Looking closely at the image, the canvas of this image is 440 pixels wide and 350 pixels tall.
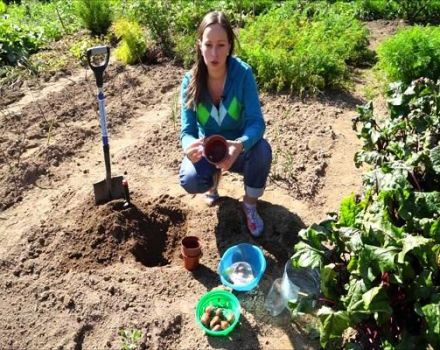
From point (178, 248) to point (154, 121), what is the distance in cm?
179

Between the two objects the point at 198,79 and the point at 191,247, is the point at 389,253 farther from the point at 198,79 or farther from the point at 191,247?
the point at 198,79

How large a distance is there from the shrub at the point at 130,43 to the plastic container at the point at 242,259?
336cm

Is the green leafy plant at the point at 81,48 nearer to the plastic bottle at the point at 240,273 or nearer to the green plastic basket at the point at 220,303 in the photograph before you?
the plastic bottle at the point at 240,273

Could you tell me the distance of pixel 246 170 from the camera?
11.1 feet

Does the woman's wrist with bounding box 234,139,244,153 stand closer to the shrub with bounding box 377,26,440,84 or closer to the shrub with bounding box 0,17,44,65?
the shrub with bounding box 377,26,440,84

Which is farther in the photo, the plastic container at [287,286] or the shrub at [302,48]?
the shrub at [302,48]

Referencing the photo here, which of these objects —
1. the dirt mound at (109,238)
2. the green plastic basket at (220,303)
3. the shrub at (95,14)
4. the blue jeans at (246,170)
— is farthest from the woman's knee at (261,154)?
the shrub at (95,14)

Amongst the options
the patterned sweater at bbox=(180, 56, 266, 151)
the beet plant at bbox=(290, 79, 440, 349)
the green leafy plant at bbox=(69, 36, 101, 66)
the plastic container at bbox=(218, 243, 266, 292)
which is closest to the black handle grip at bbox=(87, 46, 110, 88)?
the patterned sweater at bbox=(180, 56, 266, 151)

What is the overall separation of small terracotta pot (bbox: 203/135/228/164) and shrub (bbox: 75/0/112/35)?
4.21 m

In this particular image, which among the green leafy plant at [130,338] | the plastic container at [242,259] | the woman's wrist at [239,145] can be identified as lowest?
the green leafy plant at [130,338]

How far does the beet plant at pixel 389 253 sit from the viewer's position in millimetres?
2189

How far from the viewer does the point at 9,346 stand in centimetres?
283

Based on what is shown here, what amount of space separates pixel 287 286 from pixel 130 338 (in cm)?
93

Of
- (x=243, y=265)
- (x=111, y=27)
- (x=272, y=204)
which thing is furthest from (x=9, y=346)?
(x=111, y=27)
